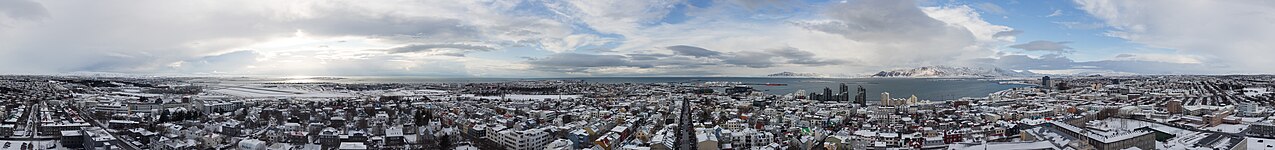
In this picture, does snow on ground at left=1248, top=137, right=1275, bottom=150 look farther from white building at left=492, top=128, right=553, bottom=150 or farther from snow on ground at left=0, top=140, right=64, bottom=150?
snow on ground at left=0, top=140, right=64, bottom=150

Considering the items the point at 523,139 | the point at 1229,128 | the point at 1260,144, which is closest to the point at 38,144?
the point at 523,139

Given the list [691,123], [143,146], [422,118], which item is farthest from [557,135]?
[143,146]

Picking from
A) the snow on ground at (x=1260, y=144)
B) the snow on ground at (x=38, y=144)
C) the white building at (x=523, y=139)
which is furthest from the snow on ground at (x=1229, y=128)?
the snow on ground at (x=38, y=144)

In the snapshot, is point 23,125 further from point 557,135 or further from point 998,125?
point 998,125

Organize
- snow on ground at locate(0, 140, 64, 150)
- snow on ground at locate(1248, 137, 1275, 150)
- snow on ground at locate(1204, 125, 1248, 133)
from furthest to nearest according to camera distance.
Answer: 1. snow on ground at locate(1204, 125, 1248, 133)
2. snow on ground at locate(0, 140, 64, 150)
3. snow on ground at locate(1248, 137, 1275, 150)

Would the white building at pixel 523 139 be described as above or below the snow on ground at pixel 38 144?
above

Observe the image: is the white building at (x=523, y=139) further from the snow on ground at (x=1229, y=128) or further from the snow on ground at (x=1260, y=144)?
the snow on ground at (x=1229, y=128)

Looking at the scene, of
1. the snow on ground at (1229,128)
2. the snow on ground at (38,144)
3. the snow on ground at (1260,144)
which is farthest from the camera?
the snow on ground at (1229,128)

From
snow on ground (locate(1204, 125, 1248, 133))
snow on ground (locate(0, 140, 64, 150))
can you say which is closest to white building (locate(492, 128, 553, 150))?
snow on ground (locate(0, 140, 64, 150))

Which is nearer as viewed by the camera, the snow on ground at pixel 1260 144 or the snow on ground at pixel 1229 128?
the snow on ground at pixel 1260 144

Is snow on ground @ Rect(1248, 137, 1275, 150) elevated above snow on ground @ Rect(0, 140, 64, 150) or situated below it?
above

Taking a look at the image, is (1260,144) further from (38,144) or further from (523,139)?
(38,144)
